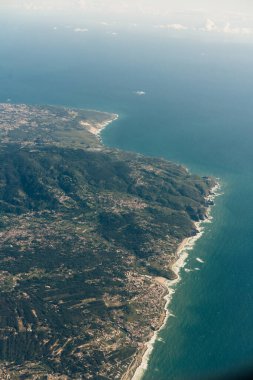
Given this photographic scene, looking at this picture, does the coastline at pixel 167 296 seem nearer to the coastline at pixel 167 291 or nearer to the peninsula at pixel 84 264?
the coastline at pixel 167 291

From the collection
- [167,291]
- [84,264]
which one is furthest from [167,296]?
[84,264]

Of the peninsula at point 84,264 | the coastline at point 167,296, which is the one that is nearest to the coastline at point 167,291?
the coastline at point 167,296

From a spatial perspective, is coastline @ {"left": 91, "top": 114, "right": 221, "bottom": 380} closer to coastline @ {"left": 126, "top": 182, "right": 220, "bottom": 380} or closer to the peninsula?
coastline @ {"left": 126, "top": 182, "right": 220, "bottom": 380}

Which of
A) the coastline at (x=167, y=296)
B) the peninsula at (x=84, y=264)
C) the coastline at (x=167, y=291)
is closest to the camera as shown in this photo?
the coastline at (x=167, y=296)

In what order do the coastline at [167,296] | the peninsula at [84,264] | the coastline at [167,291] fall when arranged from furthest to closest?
the peninsula at [84,264] → the coastline at [167,291] → the coastline at [167,296]


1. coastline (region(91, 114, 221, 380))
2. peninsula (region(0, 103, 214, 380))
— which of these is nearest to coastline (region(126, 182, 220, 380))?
coastline (region(91, 114, 221, 380))

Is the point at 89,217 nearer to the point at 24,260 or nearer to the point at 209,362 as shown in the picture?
the point at 24,260

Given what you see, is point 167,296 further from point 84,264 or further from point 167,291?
point 84,264
